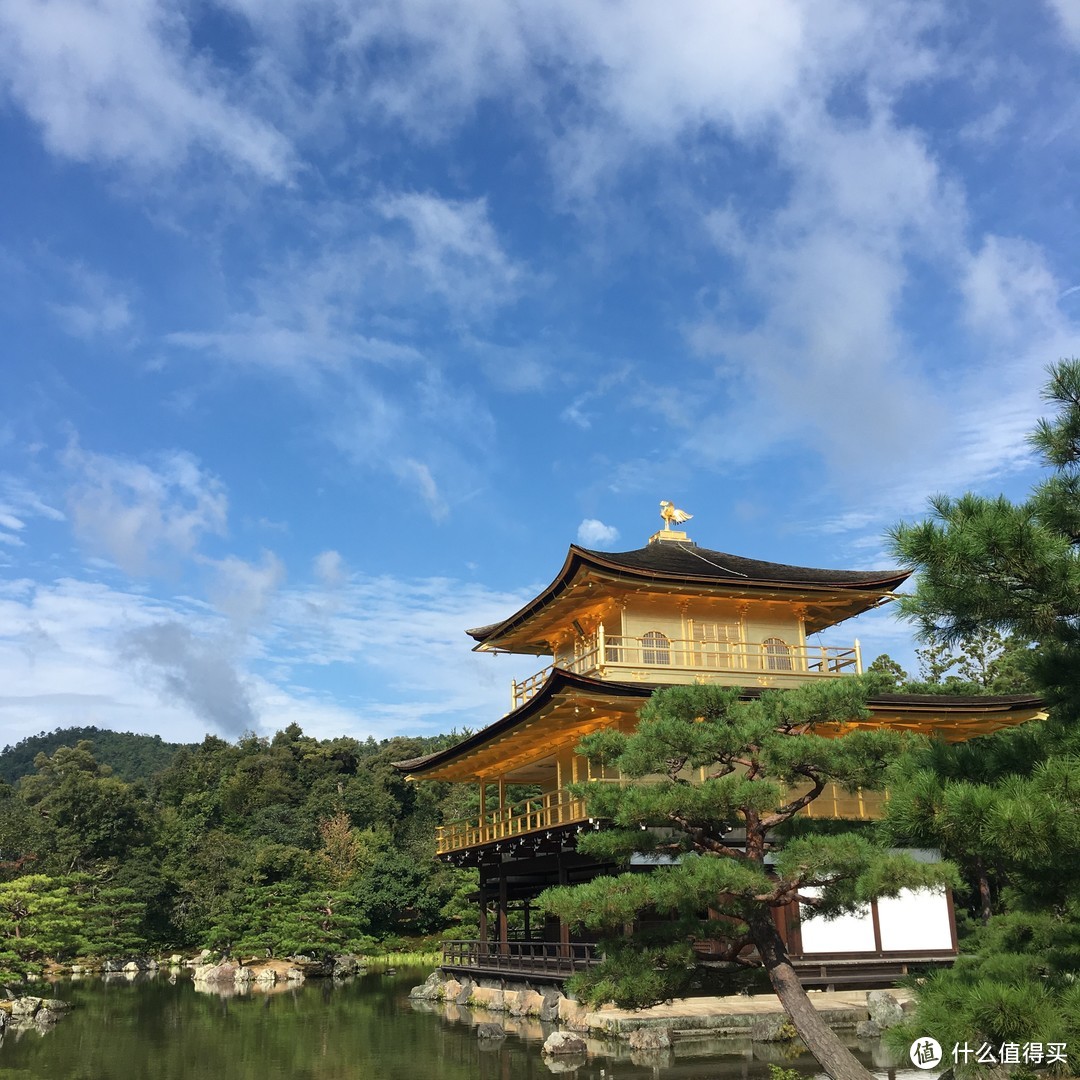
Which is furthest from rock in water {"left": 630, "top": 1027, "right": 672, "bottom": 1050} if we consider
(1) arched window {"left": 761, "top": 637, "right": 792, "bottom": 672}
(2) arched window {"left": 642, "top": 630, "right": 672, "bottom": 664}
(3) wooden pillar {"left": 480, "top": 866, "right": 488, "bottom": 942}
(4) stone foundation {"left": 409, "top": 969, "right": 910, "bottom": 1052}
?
(3) wooden pillar {"left": 480, "top": 866, "right": 488, "bottom": 942}

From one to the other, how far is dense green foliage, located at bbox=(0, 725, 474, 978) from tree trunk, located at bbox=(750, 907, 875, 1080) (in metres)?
18.7

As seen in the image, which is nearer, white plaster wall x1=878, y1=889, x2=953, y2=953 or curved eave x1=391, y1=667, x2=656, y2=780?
curved eave x1=391, y1=667, x2=656, y2=780

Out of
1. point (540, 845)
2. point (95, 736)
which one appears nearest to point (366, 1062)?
point (540, 845)

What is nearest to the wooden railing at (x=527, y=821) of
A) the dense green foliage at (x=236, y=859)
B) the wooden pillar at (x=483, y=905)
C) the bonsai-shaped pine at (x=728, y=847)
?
the wooden pillar at (x=483, y=905)

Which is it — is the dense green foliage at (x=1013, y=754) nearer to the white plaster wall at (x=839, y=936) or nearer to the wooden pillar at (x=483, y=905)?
the white plaster wall at (x=839, y=936)

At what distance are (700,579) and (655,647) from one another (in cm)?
182

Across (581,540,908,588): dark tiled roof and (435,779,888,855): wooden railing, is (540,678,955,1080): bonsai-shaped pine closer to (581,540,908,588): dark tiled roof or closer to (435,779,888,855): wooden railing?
(435,779,888,855): wooden railing

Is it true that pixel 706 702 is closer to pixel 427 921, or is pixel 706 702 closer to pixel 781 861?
pixel 781 861

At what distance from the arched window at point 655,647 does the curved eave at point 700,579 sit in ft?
4.36

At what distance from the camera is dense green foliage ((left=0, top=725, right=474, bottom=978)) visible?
33.8 m

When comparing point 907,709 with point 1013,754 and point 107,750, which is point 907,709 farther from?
point 107,750

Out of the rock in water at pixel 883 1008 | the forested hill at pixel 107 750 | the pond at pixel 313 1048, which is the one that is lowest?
the pond at pixel 313 1048

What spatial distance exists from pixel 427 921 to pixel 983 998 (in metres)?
38.3

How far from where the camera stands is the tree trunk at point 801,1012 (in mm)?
8930
